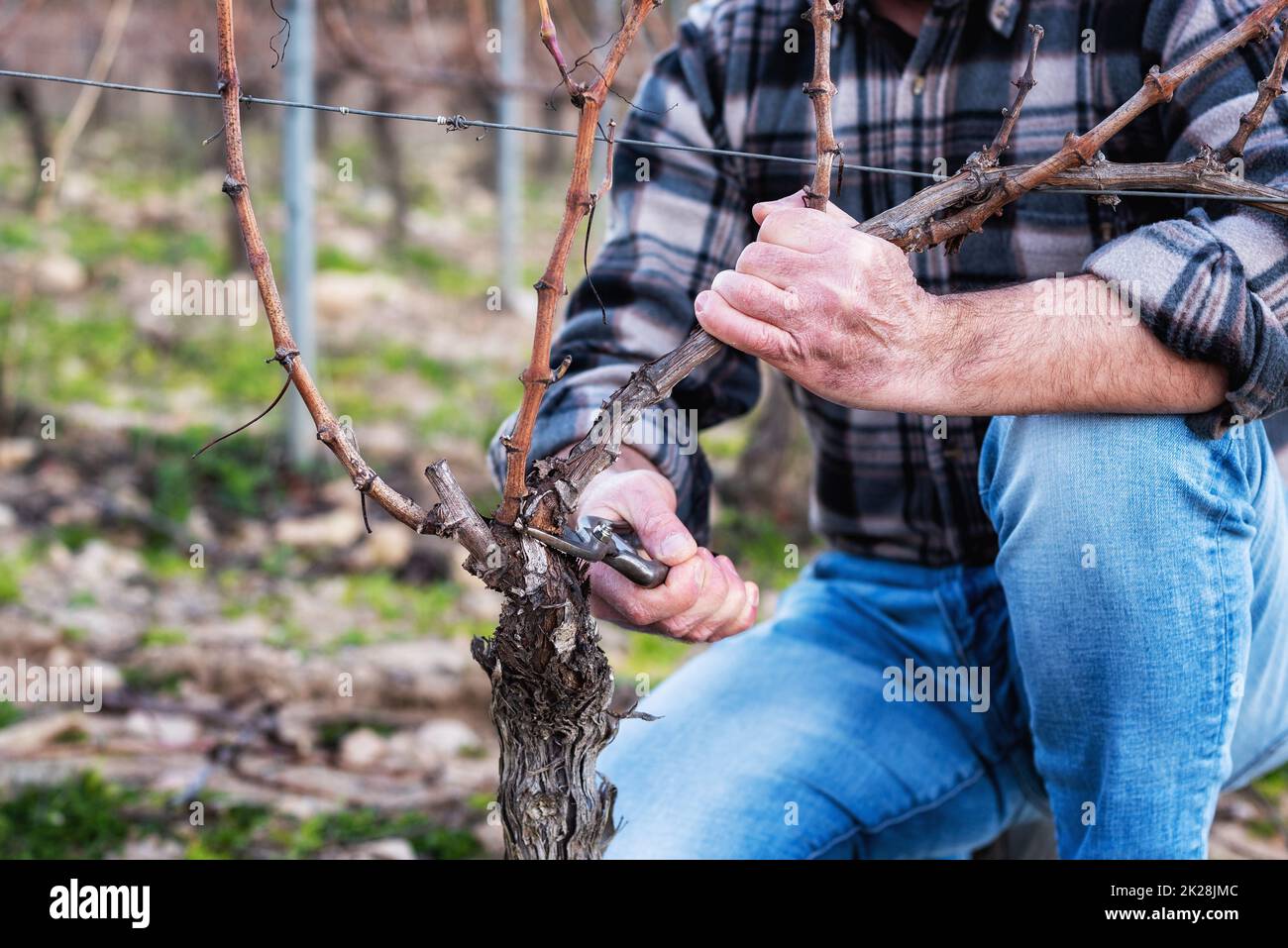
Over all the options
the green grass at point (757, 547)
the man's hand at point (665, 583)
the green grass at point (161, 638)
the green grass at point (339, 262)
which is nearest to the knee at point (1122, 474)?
the man's hand at point (665, 583)

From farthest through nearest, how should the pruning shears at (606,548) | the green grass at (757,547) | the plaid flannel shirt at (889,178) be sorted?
the green grass at (757,547)
the plaid flannel shirt at (889,178)
the pruning shears at (606,548)

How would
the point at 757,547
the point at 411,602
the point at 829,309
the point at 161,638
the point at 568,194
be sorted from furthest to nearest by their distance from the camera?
1. the point at 757,547
2. the point at 411,602
3. the point at 161,638
4. the point at 829,309
5. the point at 568,194

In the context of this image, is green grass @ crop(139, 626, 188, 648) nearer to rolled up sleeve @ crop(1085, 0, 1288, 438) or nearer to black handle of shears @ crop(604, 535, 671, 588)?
black handle of shears @ crop(604, 535, 671, 588)

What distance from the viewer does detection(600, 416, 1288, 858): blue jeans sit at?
55.1 inches

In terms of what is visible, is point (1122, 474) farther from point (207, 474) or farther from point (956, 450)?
point (207, 474)

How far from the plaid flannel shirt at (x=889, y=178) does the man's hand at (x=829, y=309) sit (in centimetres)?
27

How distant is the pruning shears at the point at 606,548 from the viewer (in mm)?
1288

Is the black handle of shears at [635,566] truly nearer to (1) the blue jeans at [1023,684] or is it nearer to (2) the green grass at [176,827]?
(1) the blue jeans at [1023,684]

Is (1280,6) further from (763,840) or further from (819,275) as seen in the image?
(763,840)

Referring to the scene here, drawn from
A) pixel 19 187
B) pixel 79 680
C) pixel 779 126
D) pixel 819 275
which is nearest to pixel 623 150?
pixel 779 126

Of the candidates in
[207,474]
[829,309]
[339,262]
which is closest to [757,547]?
[207,474]

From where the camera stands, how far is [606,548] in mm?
1341

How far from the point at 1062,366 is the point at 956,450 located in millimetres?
438

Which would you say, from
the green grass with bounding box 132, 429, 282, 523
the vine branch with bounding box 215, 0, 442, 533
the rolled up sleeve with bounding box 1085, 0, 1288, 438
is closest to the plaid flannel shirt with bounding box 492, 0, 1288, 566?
the rolled up sleeve with bounding box 1085, 0, 1288, 438
